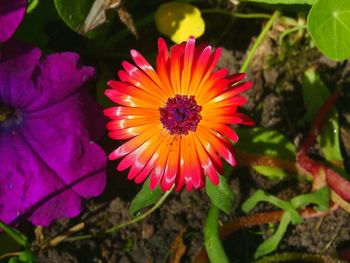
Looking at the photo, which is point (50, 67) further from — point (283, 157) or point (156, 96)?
point (283, 157)

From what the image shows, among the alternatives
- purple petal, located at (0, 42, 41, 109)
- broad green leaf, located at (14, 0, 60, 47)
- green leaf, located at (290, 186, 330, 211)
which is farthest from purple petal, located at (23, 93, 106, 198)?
green leaf, located at (290, 186, 330, 211)

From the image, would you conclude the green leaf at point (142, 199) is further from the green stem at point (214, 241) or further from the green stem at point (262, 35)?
the green stem at point (262, 35)

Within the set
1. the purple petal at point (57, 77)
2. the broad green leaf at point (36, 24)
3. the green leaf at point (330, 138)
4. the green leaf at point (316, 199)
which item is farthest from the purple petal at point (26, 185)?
the green leaf at point (330, 138)

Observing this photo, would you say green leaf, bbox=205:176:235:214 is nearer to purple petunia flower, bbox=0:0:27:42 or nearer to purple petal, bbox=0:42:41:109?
purple petal, bbox=0:42:41:109

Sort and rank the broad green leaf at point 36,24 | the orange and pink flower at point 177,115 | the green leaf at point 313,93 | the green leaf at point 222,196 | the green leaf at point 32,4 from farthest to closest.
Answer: the green leaf at point 313,93
the broad green leaf at point 36,24
the green leaf at point 32,4
the green leaf at point 222,196
the orange and pink flower at point 177,115

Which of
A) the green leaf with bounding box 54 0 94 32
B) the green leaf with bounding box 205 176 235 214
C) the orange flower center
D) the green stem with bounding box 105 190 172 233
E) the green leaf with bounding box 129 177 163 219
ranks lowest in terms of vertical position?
the green stem with bounding box 105 190 172 233
